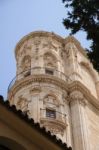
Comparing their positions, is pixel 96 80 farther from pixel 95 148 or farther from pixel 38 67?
pixel 95 148

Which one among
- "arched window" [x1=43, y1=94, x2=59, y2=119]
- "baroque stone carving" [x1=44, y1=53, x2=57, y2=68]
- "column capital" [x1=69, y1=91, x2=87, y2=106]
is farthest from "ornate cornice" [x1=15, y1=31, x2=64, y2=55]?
"arched window" [x1=43, y1=94, x2=59, y2=119]

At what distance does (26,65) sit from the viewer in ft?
124

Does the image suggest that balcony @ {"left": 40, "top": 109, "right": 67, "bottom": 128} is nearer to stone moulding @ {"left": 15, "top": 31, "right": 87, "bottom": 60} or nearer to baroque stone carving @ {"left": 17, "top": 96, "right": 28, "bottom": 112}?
baroque stone carving @ {"left": 17, "top": 96, "right": 28, "bottom": 112}

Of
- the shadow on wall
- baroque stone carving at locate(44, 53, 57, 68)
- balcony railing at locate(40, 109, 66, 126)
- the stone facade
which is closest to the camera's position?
the shadow on wall

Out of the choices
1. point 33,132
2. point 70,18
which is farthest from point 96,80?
point 33,132

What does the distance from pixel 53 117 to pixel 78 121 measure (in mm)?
2327

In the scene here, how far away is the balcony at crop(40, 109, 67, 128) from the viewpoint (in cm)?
2998

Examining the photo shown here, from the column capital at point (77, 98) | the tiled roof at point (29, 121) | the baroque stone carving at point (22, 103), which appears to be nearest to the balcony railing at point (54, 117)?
the baroque stone carving at point (22, 103)

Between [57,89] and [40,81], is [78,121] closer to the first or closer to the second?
[57,89]

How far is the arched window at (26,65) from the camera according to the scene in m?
36.0

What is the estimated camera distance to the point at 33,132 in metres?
9.45

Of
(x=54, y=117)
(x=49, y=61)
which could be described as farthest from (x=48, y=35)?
(x=54, y=117)

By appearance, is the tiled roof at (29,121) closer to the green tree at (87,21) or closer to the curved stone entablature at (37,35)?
the green tree at (87,21)

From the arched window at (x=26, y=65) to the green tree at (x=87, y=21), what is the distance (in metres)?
22.6
